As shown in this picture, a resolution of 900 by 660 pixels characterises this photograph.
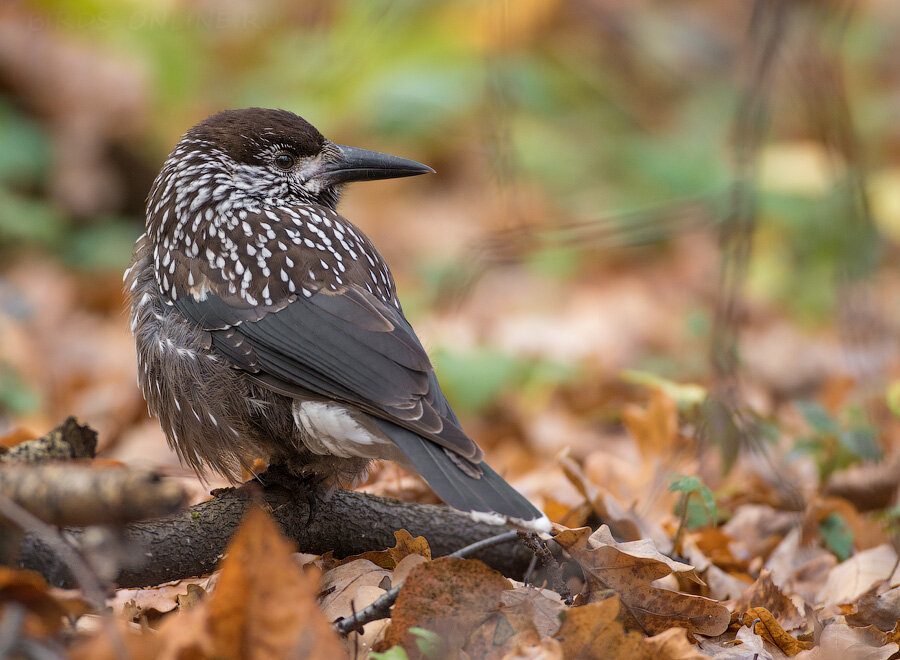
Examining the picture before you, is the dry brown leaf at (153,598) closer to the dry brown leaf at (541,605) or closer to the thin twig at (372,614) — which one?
the thin twig at (372,614)

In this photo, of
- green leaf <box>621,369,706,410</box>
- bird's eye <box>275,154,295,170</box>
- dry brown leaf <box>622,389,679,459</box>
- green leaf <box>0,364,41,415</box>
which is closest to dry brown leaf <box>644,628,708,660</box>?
green leaf <box>621,369,706,410</box>

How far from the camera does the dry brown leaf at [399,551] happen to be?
2836mm

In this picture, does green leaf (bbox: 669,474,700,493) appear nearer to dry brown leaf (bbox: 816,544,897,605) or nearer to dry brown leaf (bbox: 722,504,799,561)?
dry brown leaf (bbox: 816,544,897,605)

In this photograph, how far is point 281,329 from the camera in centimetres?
303

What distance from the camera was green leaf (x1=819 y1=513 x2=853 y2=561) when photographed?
3.46 meters

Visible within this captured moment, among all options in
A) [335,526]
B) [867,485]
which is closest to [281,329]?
[335,526]

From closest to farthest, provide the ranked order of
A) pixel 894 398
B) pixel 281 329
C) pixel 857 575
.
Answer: pixel 281 329 → pixel 857 575 → pixel 894 398

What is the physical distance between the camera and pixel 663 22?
43.1 ft

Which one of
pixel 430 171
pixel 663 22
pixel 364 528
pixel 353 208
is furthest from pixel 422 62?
pixel 364 528

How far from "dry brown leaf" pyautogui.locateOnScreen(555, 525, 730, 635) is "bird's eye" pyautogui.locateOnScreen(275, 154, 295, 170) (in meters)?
1.86

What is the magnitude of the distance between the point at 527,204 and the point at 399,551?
7.02 metres

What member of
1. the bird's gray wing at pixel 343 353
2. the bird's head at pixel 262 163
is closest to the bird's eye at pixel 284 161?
the bird's head at pixel 262 163

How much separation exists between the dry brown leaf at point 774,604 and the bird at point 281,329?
2.78 ft

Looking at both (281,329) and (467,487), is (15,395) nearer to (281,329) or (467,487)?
(281,329)
